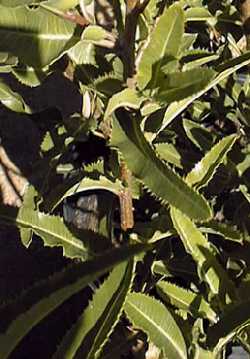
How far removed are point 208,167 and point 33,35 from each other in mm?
276

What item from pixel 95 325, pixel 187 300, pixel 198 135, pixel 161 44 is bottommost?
pixel 187 300

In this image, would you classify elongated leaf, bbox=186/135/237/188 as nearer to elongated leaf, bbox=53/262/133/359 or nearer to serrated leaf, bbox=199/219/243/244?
serrated leaf, bbox=199/219/243/244

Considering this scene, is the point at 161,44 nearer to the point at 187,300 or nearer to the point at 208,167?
the point at 208,167

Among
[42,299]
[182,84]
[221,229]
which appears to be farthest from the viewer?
[221,229]

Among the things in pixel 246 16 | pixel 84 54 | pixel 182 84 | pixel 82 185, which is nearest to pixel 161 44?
pixel 182 84

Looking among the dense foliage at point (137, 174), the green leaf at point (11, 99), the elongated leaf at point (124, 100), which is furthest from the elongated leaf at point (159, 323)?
the green leaf at point (11, 99)

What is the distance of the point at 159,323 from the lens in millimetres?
858

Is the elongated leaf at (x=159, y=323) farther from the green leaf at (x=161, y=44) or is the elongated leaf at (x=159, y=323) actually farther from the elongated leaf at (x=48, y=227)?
the green leaf at (x=161, y=44)

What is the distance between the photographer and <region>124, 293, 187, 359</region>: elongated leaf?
852mm

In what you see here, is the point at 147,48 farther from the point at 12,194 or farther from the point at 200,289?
the point at 12,194

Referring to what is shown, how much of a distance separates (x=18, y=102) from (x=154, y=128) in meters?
0.25

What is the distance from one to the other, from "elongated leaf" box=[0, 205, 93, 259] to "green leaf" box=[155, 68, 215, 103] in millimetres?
237

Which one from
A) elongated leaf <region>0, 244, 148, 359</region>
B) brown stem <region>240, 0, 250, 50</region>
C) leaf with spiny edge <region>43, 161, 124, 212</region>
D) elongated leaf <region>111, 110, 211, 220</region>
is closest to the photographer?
elongated leaf <region>0, 244, 148, 359</region>

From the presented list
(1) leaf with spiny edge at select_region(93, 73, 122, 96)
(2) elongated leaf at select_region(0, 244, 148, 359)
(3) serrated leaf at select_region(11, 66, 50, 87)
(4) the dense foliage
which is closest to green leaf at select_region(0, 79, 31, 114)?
(4) the dense foliage
